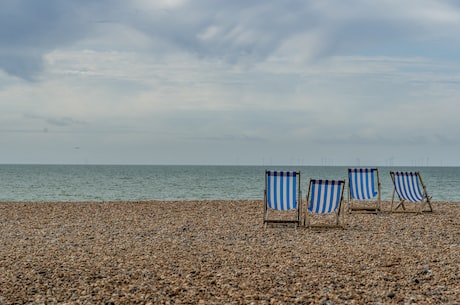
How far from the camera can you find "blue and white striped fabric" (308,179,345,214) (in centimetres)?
896

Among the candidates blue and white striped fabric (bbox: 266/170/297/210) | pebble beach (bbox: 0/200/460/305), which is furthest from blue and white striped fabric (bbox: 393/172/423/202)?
blue and white striped fabric (bbox: 266/170/297/210)

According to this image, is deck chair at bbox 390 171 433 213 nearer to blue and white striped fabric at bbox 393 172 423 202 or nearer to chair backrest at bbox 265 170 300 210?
blue and white striped fabric at bbox 393 172 423 202

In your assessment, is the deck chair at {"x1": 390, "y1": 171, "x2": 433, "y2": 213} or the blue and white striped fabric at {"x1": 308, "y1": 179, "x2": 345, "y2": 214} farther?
the deck chair at {"x1": 390, "y1": 171, "x2": 433, "y2": 213}

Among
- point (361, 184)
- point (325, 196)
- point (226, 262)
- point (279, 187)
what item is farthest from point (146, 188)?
point (226, 262)

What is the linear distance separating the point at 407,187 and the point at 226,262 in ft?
22.8

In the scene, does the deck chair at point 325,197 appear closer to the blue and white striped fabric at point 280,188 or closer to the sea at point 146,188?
the blue and white striped fabric at point 280,188

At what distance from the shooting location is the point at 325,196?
29.7ft

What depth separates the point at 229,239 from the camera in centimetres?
785

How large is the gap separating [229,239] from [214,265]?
6.75ft

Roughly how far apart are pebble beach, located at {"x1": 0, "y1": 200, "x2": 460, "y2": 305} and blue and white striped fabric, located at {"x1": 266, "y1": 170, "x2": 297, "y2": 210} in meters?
0.51

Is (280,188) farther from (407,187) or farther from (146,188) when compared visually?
(146,188)

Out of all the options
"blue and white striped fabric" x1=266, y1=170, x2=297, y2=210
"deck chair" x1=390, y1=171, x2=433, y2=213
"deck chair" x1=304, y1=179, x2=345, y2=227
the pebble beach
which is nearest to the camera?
the pebble beach

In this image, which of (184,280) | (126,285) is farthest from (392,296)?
(126,285)

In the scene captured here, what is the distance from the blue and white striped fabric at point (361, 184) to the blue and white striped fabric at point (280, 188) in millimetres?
2370
